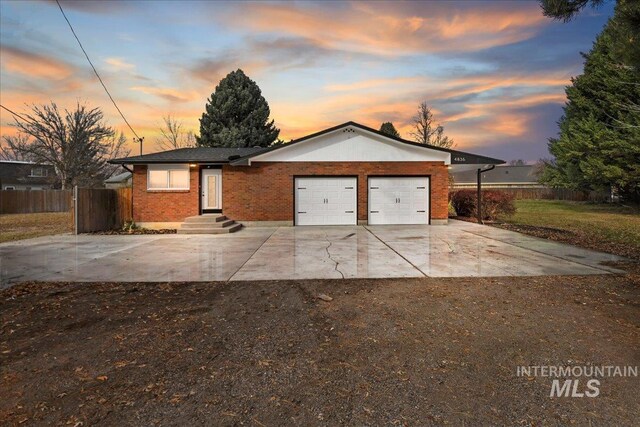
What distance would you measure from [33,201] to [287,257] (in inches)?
1118

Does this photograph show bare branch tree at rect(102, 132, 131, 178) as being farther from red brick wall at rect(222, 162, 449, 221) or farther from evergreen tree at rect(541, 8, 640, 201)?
evergreen tree at rect(541, 8, 640, 201)

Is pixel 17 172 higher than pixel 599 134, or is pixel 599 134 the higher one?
pixel 599 134

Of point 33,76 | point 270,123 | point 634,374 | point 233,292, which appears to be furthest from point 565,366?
point 270,123

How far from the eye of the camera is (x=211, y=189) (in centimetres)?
1498

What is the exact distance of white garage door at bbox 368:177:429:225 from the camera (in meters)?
15.3

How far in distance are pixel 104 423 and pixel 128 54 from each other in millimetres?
15638

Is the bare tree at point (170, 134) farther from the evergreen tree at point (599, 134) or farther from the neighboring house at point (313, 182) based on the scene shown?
the evergreen tree at point (599, 134)

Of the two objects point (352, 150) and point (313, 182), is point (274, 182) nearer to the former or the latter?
point (313, 182)

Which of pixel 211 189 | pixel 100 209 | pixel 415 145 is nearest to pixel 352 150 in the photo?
pixel 415 145

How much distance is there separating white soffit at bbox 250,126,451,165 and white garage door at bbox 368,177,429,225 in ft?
3.38

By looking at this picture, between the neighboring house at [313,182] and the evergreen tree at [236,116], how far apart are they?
15660 millimetres

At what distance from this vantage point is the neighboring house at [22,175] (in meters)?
39.0

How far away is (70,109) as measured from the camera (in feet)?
94.8

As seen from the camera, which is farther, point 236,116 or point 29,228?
point 236,116
